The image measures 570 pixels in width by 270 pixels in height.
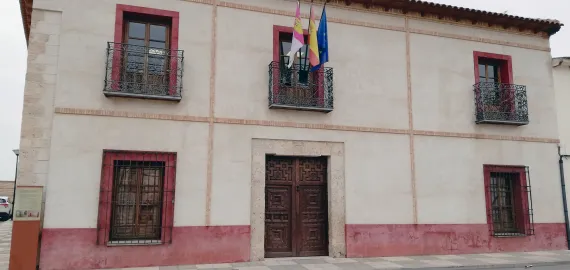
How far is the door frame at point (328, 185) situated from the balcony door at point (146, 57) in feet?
7.65

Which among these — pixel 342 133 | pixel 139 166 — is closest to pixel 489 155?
pixel 342 133

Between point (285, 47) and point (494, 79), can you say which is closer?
point (285, 47)

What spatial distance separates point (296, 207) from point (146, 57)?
4.42 m

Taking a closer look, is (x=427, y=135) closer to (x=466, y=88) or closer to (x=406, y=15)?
(x=466, y=88)

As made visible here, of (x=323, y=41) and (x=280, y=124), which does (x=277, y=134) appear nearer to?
(x=280, y=124)

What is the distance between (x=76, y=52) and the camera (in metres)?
8.13

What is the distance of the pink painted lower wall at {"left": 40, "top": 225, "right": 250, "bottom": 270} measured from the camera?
756 cm

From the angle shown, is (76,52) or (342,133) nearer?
(76,52)

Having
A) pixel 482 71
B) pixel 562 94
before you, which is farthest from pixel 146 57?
pixel 562 94

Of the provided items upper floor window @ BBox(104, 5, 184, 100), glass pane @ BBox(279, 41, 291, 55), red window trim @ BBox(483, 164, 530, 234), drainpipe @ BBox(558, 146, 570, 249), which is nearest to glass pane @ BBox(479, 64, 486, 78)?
red window trim @ BBox(483, 164, 530, 234)

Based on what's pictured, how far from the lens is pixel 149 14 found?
8617mm

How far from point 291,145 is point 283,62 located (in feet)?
6.29

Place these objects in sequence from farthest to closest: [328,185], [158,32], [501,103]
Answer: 1. [501,103]
2. [328,185]
3. [158,32]

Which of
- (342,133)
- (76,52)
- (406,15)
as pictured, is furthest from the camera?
(406,15)
